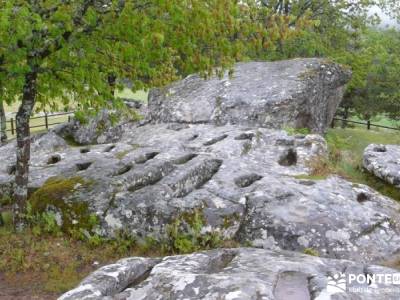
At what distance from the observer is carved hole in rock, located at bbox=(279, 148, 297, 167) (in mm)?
15164

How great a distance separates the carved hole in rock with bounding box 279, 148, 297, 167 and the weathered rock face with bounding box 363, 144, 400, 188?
2.57 m

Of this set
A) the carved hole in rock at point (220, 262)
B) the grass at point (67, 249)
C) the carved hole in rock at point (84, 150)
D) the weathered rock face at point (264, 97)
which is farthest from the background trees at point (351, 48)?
the carved hole in rock at point (220, 262)

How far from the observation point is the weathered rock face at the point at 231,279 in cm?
619

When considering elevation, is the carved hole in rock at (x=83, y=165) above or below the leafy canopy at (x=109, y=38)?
below

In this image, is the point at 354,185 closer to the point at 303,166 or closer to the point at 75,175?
the point at 303,166

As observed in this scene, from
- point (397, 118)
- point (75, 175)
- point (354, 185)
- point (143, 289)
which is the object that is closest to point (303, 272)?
point (143, 289)

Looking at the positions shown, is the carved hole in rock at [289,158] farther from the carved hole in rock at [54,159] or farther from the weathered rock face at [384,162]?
the carved hole in rock at [54,159]

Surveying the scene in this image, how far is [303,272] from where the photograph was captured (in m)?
6.88

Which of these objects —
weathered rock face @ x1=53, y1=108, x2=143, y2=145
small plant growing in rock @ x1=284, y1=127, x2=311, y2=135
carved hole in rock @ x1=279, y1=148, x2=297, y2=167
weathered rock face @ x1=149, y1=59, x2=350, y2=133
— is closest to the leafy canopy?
carved hole in rock @ x1=279, y1=148, x2=297, y2=167

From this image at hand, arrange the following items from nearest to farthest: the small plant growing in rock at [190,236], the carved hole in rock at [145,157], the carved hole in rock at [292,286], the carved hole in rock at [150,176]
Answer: the carved hole in rock at [292,286]
the small plant growing in rock at [190,236]
the carved hole in rock at [150,176]
the carved hole in rock at [145,157]

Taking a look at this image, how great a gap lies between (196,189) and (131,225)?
207 centimetres

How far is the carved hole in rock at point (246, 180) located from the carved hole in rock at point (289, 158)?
183 centimetres

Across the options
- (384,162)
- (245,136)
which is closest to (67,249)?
(245,136)

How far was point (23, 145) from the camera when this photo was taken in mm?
12539
